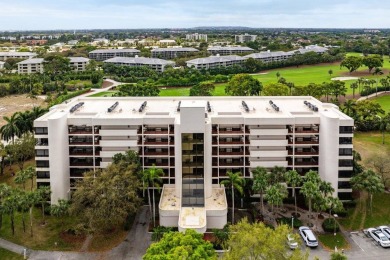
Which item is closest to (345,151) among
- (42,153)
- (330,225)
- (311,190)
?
(311,190)

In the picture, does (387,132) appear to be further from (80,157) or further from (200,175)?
(80,157)

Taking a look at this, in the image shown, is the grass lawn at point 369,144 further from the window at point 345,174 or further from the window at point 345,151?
the window at point 345,151

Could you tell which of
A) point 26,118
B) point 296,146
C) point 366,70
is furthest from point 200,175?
point 366,70

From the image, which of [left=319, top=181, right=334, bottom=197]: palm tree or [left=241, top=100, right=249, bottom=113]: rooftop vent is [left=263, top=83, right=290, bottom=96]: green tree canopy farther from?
[left=319, top=181, right=334, bottom=197]: palm tree

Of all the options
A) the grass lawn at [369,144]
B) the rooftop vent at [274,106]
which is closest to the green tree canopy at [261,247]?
the rooftop vent at [274,106]

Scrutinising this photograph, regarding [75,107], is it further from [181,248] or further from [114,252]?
[181,248]

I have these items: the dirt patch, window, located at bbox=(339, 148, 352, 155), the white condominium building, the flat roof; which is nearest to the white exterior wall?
the white condominium building
